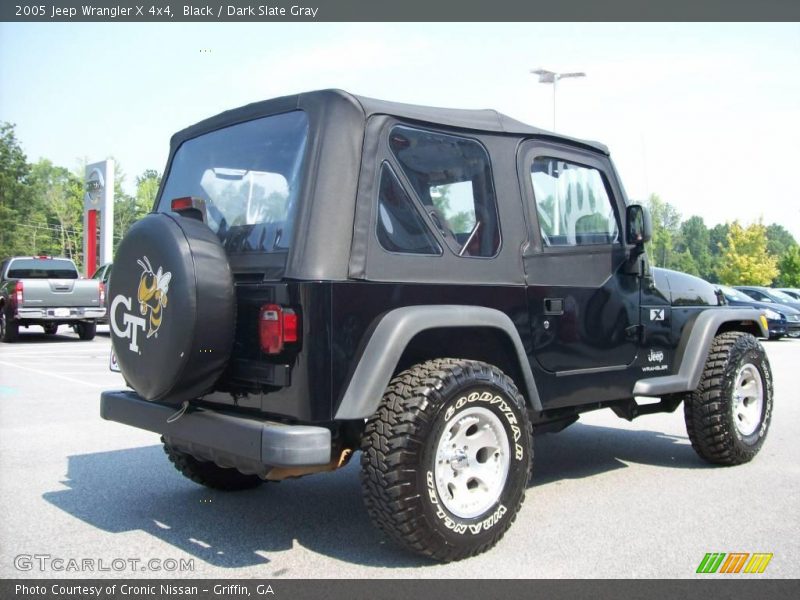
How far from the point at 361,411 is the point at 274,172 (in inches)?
53.0

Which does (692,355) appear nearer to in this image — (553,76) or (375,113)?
(375,113)

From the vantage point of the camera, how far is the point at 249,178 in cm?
417

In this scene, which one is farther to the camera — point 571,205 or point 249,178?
point 571,205


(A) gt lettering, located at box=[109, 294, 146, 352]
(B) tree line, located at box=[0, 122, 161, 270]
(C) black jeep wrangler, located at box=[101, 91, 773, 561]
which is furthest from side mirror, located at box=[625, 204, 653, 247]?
(B) tree line, located at box=[0, 122, 161, 270]

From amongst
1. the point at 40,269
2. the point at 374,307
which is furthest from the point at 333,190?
the point at 40,269

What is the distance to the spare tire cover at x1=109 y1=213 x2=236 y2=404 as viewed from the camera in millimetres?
3520

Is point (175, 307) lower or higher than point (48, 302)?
higher

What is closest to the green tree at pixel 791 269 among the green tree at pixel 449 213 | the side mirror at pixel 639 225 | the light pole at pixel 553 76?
the light pole at pixel 553 76

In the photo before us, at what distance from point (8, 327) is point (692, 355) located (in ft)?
51.9

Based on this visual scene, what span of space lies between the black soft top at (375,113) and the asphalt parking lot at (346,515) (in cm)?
221

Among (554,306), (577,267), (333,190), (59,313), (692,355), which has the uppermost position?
(333,190)

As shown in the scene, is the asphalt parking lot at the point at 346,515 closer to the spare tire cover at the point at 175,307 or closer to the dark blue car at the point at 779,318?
the spare tire cover at the point at 175,307
